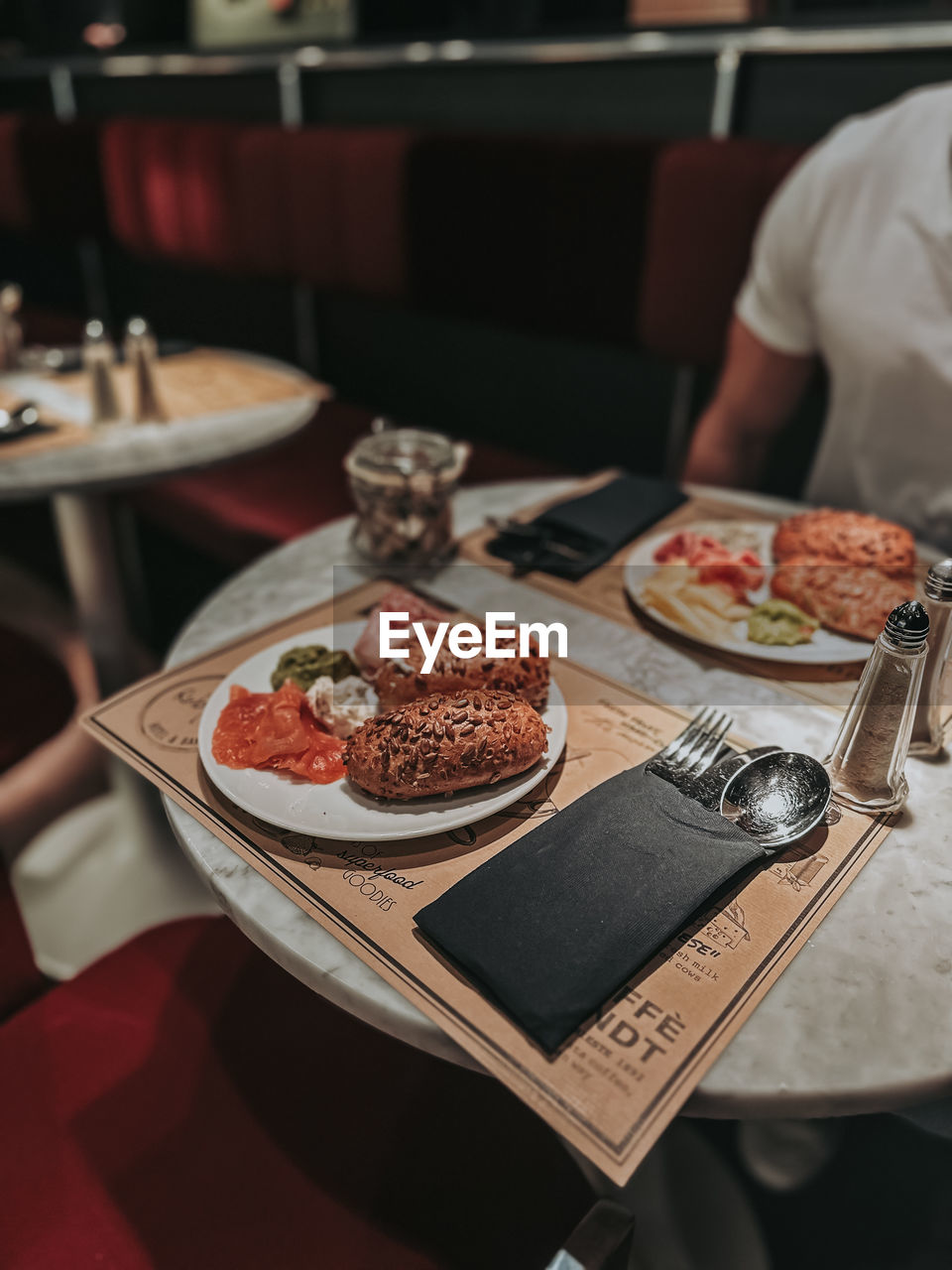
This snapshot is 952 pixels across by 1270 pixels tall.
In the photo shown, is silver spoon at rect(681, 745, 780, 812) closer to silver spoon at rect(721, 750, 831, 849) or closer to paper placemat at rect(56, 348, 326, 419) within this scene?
silver spoon at rect(721, 750, 831, 849)

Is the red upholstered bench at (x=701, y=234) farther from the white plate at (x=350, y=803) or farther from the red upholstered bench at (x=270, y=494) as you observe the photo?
the white plate at (x=350, y=803)

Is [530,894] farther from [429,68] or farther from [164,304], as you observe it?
[164,304]

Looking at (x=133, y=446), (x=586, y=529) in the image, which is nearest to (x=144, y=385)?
(x=133, y=446)

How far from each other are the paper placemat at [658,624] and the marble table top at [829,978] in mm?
52

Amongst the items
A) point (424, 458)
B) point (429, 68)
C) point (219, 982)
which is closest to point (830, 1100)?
point (219, 982)

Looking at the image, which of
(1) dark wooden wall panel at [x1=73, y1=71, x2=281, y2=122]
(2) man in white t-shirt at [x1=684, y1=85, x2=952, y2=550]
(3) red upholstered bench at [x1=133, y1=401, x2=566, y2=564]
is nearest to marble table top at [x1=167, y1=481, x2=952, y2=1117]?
(2) man in white t-shirt at [x1=684, y1=85, x2=952, y2=550]

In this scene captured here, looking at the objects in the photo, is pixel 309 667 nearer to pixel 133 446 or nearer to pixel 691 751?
pixel 691 751

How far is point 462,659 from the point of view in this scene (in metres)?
0.81

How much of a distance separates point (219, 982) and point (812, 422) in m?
1.95

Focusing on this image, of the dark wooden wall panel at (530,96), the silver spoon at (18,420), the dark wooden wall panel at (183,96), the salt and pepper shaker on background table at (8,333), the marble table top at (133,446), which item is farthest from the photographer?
the dark wooden wall panel at (183,96)

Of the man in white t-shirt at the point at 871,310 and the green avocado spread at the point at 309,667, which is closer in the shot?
the green avocado spread at the point at 309,667

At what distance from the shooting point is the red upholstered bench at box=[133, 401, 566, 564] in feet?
6.73

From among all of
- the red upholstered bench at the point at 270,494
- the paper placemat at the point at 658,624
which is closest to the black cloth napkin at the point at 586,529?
the paper placemat at the point at 658,624

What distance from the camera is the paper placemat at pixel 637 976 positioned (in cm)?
52
